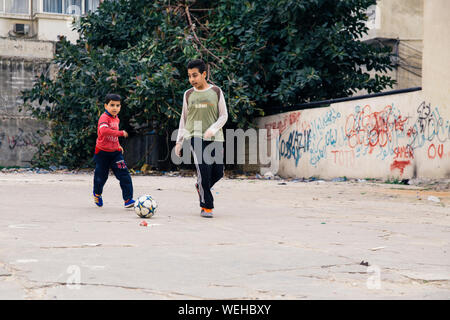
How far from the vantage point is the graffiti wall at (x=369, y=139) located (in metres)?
12.5

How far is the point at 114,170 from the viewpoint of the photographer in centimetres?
769

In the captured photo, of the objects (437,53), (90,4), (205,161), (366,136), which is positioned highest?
(90,4)

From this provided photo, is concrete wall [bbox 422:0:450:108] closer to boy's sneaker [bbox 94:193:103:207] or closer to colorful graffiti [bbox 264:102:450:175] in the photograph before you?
colorful graffiti [bbox 264:102:450:175]

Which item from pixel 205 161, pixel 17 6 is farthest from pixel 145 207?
pixel 17 6

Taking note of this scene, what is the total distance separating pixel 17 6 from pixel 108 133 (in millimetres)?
20735

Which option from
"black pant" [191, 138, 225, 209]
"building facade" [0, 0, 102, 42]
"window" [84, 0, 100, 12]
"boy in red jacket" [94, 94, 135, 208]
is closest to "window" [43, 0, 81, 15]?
"building facade" [0, 0, 102, 42]

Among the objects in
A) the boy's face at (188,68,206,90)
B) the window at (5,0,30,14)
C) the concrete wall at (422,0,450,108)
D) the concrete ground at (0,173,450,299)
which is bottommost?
the concrete ground at (0,173,450,299)

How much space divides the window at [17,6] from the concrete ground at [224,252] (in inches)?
785

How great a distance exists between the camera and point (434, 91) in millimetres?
12547

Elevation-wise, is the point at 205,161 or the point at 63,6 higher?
the point at 63,6

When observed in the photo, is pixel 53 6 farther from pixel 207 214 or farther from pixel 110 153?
pixel 207 214

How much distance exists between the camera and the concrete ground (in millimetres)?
3170

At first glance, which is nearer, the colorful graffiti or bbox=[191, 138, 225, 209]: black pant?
bbox=[191, 138, 225, 209]: black pant

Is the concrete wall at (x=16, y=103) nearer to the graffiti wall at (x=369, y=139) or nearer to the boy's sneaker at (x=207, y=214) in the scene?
the graffiti wall at (x=369, y=139)
